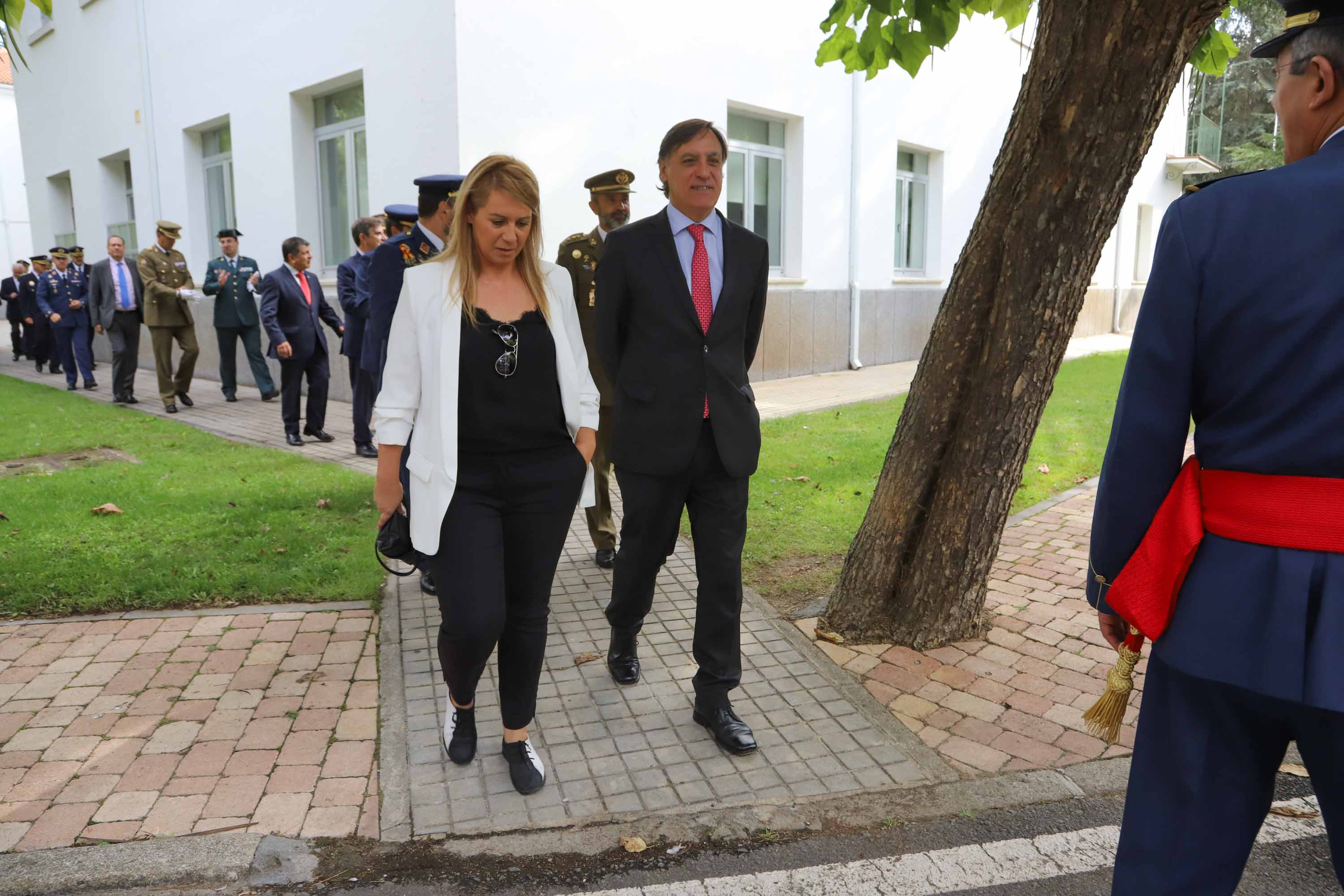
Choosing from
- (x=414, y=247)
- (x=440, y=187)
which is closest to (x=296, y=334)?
(x=414, y=247)

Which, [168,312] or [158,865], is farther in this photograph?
[168,312]

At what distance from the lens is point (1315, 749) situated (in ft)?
5.58

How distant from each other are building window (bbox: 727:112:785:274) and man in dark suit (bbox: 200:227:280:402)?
608 cm

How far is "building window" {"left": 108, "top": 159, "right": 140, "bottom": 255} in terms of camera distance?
17.4 meters

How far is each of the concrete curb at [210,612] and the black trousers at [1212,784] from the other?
4029mm

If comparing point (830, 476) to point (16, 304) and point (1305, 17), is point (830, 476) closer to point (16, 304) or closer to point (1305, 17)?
point (1305, 17)

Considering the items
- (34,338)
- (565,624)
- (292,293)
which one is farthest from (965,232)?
(34,338)

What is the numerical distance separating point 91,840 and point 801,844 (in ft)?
7.10

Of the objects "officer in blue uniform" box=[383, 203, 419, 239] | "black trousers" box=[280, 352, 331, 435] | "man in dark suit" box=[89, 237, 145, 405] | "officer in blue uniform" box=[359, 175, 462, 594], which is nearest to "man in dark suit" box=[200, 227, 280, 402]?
"man in dark suit" box=[89, 237, 145, 405]

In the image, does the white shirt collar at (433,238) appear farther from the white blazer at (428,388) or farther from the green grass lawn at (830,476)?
the green grass lawn at (830,476)

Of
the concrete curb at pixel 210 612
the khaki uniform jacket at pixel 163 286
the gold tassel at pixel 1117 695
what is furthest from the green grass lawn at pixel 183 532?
the gold tassel at pixel 1117 695

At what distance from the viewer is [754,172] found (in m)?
13.8

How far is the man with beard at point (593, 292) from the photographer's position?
523 centimetres

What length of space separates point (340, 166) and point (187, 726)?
977 cm
